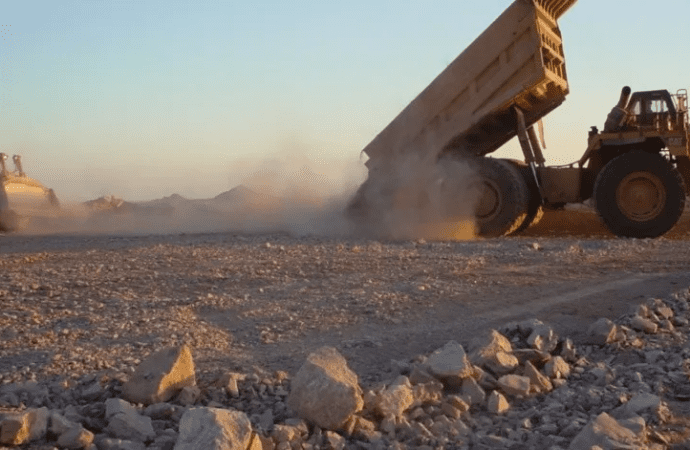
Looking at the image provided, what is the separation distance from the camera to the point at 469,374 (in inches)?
174

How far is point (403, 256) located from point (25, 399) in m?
6.19

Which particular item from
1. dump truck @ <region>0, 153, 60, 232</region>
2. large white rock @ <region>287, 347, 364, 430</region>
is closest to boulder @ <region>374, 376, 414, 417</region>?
large white rock @ <region>287, 347, 364, 430</region>

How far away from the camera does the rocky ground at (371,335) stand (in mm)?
3895

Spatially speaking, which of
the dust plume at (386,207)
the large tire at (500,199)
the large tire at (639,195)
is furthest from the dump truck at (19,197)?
the large tire at (639,195)

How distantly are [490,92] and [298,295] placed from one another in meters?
6.24

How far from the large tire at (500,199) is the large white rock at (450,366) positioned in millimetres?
8163

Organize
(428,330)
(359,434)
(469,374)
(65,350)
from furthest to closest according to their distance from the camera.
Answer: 1. (428,330)
2. (65,350)
3. (469,374)
4. (359,434)

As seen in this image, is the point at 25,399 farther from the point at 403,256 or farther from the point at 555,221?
the point at 555,221

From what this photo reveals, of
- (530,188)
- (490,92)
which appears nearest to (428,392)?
(490,92)

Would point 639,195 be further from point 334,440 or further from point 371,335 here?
point 334,440

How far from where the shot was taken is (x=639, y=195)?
1203 centimetres

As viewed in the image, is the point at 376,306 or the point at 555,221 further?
the point at 555,221

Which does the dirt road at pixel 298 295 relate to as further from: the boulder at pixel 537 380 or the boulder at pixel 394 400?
the boulder at pixel 537 380

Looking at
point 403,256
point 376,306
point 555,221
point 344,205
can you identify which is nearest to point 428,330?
point 376,306
